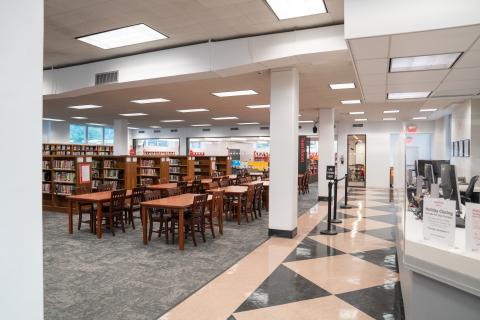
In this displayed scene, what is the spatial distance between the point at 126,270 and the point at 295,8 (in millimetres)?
4165

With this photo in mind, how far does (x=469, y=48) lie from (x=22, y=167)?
4.33 meters

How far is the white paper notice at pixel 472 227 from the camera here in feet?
6.64

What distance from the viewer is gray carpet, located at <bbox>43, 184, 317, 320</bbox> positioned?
3.27 meters

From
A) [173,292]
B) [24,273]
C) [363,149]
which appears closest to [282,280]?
[173,292]

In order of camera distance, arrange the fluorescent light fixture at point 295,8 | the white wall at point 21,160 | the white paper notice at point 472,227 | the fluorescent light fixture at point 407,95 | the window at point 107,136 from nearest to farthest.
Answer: the white wall at point 21,160
the white paper notice at point 472,227
the fluorescent light fixture at point 295,8
the fluorescent light fixture at point 407,95
the window at point 107,136

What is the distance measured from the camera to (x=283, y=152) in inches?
239

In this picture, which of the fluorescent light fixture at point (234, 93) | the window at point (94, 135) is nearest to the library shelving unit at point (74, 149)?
the window at point (94, 135)

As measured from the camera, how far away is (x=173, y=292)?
360cm

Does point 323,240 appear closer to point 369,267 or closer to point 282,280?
point 369,267

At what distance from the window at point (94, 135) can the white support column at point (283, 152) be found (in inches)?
660

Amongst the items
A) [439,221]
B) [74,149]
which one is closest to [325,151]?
[439,221]

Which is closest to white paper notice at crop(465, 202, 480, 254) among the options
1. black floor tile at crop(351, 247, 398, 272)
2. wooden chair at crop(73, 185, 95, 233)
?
black floor tile at crop(351, 247, 398, 272)

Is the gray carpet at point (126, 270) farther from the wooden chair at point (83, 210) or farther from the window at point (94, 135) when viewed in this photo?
the window at point (94, 135)

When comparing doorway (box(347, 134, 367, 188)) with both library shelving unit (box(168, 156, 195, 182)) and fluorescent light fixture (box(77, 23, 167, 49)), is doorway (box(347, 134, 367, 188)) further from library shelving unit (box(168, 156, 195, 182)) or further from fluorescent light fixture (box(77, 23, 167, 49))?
fluorescent light fixture (box(77, 23, 167, 49))
